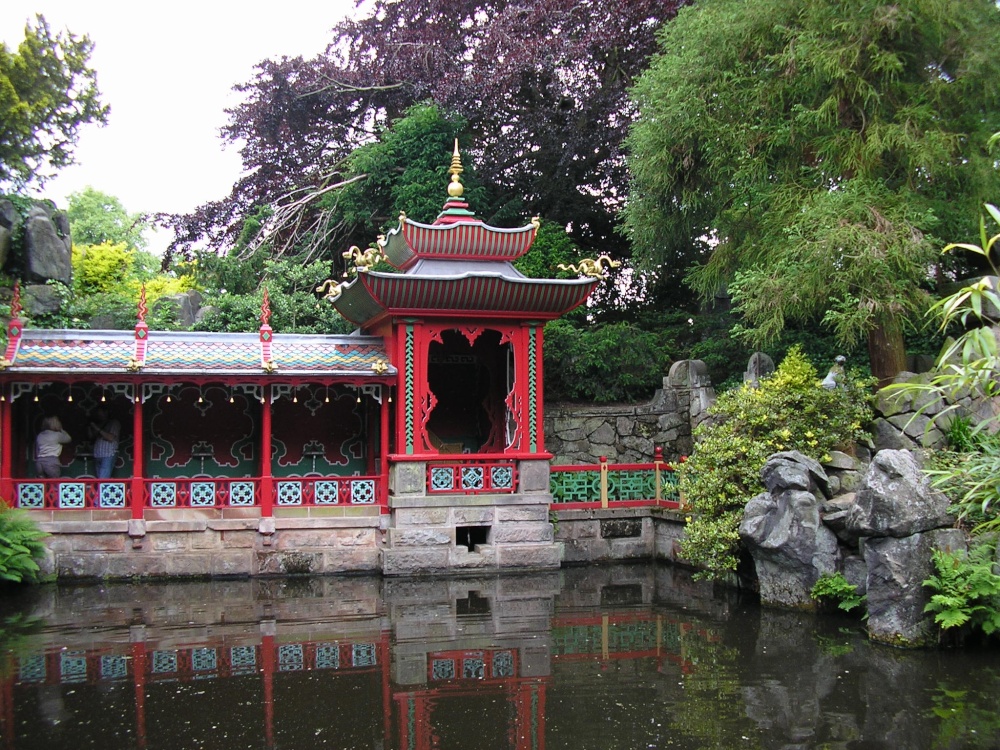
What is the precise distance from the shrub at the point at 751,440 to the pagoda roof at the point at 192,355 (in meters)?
4.41

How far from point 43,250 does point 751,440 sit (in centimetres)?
1408

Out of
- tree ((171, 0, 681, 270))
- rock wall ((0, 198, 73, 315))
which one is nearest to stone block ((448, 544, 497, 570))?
tree ((171, 0, 681, 270))

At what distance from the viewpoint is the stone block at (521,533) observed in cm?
1333

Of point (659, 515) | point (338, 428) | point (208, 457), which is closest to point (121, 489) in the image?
point (208, 457)

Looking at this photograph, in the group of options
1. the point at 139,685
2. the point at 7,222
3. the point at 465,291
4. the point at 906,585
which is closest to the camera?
the point at 139,685

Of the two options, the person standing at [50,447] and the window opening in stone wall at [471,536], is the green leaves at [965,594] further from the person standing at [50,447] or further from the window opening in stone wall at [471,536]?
the person standing at [50,447]

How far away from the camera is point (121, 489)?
12680 mm

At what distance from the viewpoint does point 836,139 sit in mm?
13898

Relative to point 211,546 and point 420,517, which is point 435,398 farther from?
point 211,546

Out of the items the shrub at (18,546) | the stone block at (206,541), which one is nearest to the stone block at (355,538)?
the stone block at (206,541)

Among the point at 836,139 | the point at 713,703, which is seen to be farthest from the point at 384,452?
the point at 836,139

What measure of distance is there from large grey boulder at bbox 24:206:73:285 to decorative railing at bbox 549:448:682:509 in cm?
1105

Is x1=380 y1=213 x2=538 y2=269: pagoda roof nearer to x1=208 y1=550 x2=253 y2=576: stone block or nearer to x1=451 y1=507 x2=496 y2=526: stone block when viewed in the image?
x1=451 y1=507 x2=496 y2=526: stone block

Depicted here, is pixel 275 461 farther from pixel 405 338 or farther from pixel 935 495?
pixel 935 495
